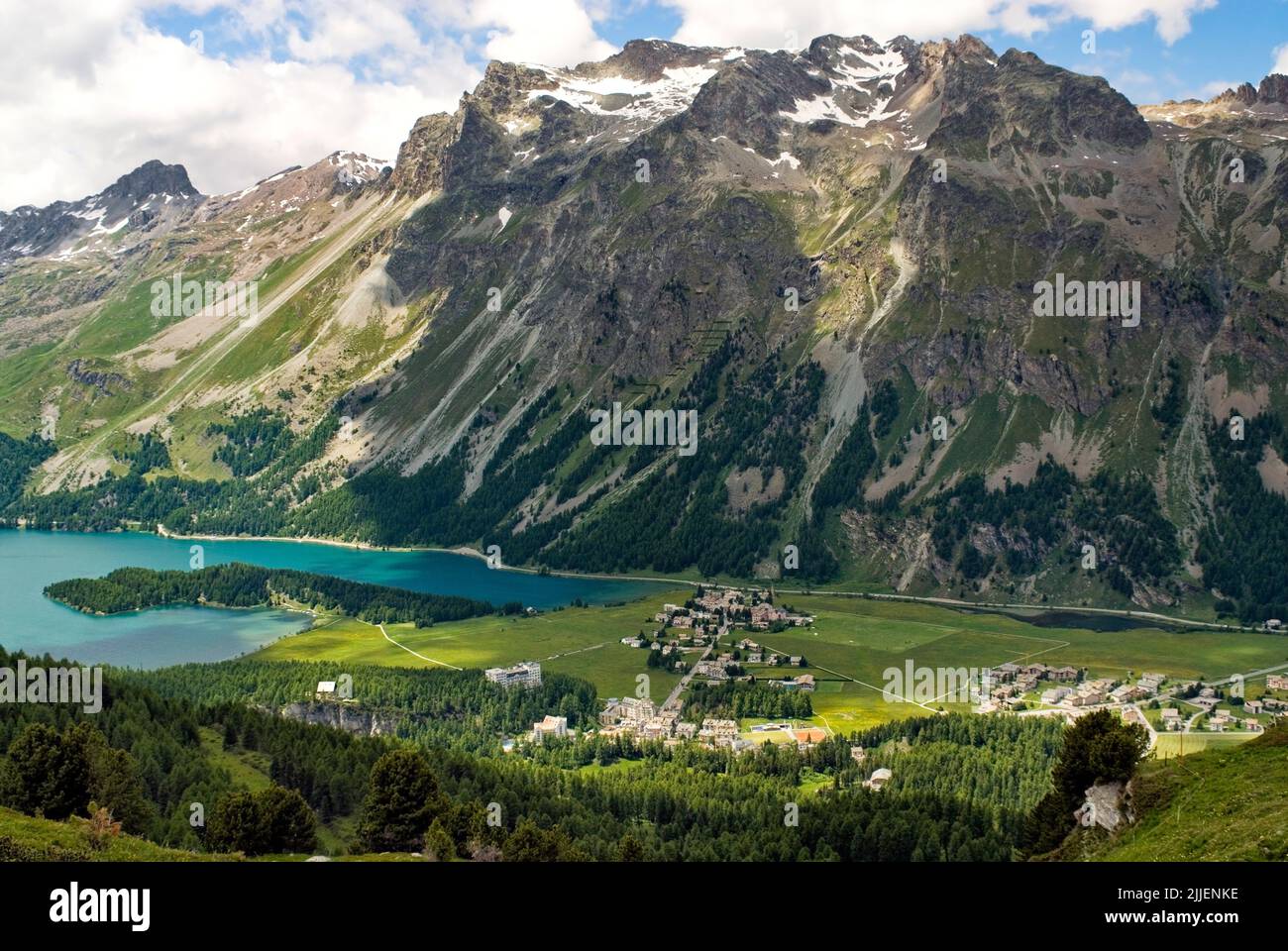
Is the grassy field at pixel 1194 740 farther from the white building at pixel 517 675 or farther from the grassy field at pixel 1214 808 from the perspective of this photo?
the white building at pixel 517 675

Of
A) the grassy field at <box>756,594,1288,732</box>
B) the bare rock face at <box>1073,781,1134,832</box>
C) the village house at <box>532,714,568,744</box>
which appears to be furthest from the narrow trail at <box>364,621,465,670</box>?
the bare rock face at <box>1073,781,1134,832</box>

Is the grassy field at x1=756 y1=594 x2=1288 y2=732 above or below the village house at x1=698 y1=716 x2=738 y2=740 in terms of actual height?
above

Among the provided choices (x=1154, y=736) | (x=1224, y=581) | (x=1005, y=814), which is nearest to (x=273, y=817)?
(x=1005, y=814)

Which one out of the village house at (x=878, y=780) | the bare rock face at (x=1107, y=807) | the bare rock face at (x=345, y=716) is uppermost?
the bare rock face at (x=1107, y=807)

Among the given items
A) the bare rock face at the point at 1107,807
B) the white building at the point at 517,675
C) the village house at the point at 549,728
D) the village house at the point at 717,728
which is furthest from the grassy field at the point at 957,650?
the bare rock face at the point at 1107,807

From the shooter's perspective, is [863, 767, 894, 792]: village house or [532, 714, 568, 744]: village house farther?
[532, 714, 568, 744]: village house

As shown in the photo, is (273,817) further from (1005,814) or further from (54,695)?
(1005,814)

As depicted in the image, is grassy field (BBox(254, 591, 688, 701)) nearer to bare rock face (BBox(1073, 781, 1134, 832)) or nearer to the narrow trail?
the narrow trail

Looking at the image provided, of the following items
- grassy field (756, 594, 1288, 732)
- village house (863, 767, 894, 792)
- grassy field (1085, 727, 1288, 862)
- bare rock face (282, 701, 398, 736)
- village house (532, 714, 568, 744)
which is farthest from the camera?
grassy field (756, 594, 1288, 732)
